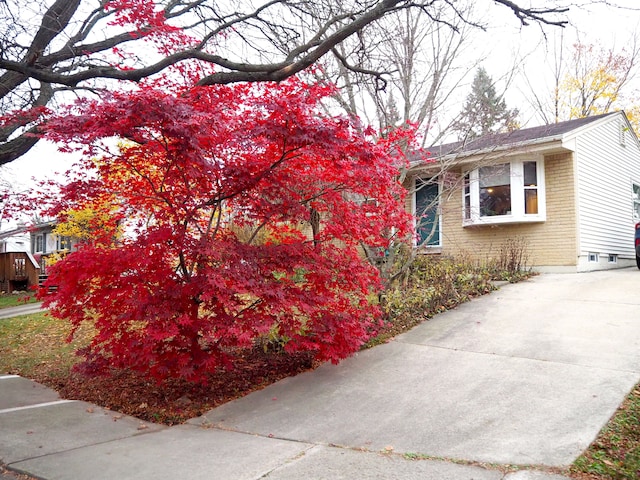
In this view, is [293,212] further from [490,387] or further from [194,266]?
[490,387]

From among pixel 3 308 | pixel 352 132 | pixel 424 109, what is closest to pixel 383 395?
pixel 352 132

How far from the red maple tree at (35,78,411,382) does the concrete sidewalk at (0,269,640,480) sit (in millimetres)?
603

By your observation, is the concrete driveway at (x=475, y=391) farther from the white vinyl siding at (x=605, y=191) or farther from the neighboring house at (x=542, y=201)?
the white vinyl siding at (x=605, y=191)

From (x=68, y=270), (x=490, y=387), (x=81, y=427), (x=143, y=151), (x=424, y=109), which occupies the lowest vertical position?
(x=81, y=427)

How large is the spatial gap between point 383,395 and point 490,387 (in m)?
1.06

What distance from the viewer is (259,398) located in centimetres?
536

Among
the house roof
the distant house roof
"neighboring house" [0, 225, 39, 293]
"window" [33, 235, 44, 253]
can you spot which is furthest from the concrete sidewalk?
"window" [33, 235, 44, 253]

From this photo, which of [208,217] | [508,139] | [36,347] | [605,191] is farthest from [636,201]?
[36,347]

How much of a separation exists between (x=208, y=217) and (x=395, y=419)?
115 inches

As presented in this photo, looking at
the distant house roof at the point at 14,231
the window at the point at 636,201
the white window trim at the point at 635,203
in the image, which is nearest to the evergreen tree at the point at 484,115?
the distant house roof at the point at 14,231

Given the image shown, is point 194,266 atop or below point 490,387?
atop

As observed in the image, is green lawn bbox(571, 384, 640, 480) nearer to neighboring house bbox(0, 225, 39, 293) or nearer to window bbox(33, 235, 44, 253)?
neighboring house bbox(0, 225, 39, 293)

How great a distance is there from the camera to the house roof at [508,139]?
A: 960 cm

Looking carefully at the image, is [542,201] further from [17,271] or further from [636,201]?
[17,271]
